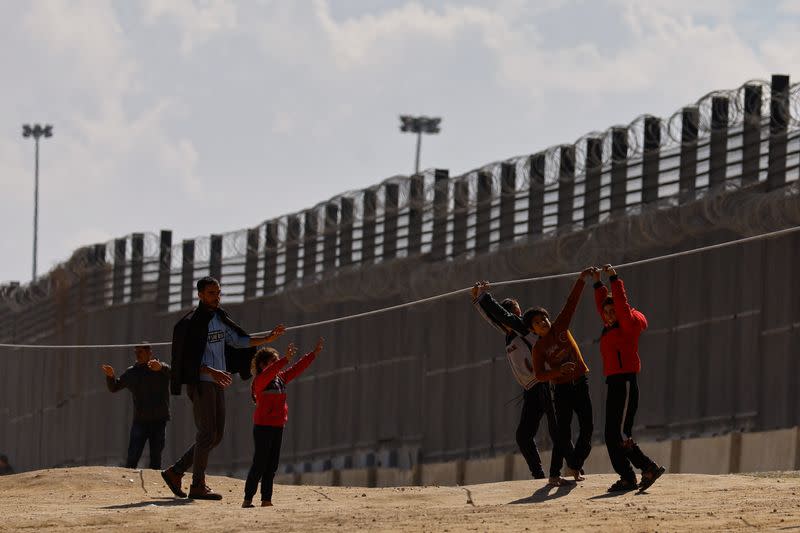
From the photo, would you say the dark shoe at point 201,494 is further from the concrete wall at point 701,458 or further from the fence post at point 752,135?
the fence post at point 752,135

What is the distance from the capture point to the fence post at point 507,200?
32.5 m

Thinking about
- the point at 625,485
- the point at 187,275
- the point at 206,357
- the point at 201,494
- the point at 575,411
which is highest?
the point at 187,275

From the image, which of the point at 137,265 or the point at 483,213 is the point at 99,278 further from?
the point at 483,213

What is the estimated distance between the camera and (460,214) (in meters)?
34.2

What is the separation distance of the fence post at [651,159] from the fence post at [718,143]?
51.5 inches

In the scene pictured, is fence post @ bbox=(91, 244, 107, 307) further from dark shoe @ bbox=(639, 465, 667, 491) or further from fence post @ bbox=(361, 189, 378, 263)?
dark shoe @ bbox=(639, 465, 667, 491)

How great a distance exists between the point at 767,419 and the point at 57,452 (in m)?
24.3

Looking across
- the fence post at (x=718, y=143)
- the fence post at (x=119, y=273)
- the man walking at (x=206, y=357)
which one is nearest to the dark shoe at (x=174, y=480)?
the man walking at (x=206, y=357)

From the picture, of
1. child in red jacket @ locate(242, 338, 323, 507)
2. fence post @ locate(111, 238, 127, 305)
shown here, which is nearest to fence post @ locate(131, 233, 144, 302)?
fence post @ locate(111, 238, 127, 305)

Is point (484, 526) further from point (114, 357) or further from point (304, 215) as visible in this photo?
point (114, 357)

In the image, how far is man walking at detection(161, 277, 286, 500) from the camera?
1664cm

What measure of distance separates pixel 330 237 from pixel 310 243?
0.78m

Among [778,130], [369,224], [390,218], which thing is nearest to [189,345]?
[778,130]

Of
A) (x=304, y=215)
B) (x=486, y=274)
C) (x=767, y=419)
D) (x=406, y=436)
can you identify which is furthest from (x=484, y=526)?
(x=304, y=215)
